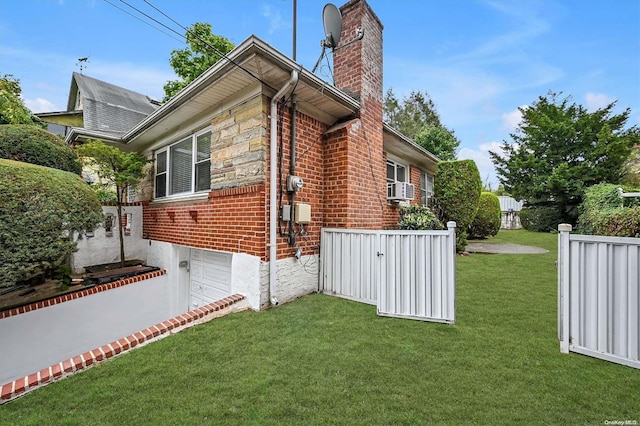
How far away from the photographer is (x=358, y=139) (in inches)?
205

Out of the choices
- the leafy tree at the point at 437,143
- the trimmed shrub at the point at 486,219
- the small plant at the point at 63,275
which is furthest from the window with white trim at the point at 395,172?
the leafy tree at the point at 437,143

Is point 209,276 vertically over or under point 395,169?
under

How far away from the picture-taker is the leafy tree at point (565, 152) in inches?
620

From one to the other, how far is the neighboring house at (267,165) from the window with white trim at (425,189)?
4.39 meters

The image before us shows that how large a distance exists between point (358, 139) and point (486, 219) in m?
9.93

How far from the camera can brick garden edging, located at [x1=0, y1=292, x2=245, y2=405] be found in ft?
8.01

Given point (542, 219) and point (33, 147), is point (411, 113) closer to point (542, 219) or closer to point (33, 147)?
point (542, 219)

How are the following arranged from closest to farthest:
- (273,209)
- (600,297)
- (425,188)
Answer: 1. (600,297)
2. (273,209)
3. (425,188)

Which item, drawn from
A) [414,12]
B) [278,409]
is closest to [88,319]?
[278,409]

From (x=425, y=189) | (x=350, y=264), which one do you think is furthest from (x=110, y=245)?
(x=425, y=189)

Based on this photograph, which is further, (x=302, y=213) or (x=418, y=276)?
(x=302, y=213)

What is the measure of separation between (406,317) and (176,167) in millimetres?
5930

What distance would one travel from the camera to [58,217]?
157 inches

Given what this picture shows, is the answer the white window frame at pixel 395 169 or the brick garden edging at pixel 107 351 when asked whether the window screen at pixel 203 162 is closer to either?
the brick garden edging at pixel 107 351
